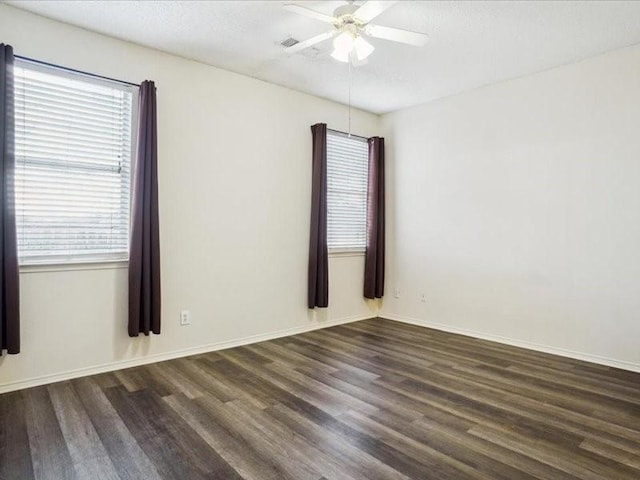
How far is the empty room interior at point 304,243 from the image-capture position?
223cm

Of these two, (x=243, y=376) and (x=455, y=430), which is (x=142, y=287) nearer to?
(x=243, y=376)

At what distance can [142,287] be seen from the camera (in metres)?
3.18

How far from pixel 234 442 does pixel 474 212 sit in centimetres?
347

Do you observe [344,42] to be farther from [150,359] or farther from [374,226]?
[150,359]

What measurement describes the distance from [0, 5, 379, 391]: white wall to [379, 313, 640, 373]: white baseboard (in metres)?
0.95

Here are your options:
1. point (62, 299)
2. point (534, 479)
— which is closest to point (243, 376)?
point (62, 299)

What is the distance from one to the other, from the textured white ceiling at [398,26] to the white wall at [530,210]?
1.26 feet

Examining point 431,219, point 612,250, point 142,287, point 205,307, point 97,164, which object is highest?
point 97,164

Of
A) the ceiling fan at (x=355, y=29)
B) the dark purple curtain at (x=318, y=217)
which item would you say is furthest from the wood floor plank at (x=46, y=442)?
the ceiling fan at (x=355, y=29)

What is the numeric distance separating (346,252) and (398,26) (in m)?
2.70

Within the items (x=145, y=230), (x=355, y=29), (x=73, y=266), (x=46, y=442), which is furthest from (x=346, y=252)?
(x=46, y=442)

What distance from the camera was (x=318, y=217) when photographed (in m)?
4.43

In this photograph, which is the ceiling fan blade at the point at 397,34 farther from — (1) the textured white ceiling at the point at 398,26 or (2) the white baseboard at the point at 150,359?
(2) the white baseboard at the point at 150,359

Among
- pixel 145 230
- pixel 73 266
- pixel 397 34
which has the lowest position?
pixel 73 266
